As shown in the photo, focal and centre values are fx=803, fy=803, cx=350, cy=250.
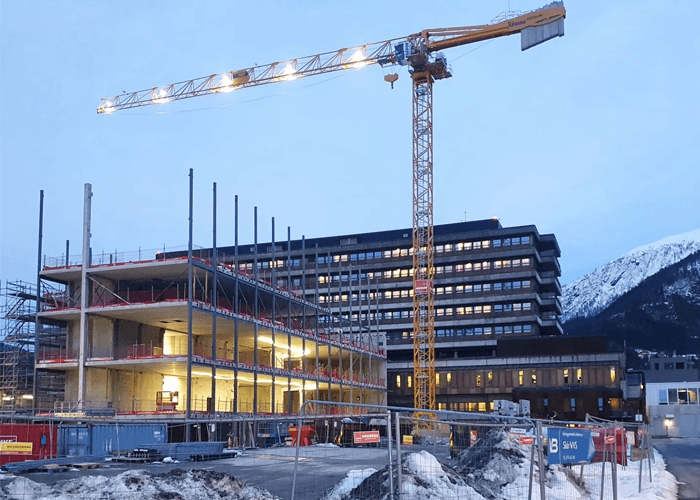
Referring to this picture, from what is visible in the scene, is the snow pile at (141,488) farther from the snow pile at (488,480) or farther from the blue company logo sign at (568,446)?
the blue company logo sign at (568,446)

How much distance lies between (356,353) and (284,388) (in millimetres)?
13633

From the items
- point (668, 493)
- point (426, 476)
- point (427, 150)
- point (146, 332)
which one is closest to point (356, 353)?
point (427, 150)

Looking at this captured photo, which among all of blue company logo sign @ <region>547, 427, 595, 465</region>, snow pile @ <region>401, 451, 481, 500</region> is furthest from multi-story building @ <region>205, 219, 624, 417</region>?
blue company logo sign @ <region>547, 427, 595, 465</region>

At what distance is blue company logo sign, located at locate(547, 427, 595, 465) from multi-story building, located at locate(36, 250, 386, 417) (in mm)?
38447

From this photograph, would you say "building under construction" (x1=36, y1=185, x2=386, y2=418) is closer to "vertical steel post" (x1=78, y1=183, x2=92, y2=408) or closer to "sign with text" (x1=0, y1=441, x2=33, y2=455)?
"vertical steel post" (x1=78, y1=183, x2=92, y2=408)

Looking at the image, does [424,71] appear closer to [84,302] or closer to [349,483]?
[84,302]

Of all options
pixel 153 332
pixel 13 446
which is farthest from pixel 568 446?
pixel 153 332

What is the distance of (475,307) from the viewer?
416 ft

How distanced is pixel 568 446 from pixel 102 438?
25185 mm

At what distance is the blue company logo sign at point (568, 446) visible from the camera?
1639cm

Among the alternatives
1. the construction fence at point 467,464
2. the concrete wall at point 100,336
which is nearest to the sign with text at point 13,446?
the construction fence at point 467,464

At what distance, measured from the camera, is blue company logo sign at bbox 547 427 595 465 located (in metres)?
16.4

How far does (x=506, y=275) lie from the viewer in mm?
123938

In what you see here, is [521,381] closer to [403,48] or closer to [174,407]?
[403,48]
